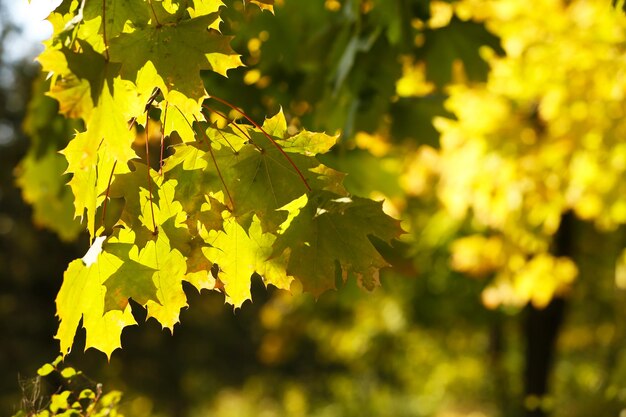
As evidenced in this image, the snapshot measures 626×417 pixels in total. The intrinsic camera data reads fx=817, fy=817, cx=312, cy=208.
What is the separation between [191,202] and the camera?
185cm

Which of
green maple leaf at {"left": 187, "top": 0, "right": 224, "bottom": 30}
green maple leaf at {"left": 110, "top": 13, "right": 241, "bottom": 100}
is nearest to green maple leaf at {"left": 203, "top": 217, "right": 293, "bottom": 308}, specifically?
green maple leaf at {"left": 110, "top": 13, "right": 241, "bottom": 100}

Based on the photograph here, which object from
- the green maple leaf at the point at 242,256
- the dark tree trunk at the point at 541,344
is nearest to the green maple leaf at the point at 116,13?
the green maple leaf at the point at 242,256

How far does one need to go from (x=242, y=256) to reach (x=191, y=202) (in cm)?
18

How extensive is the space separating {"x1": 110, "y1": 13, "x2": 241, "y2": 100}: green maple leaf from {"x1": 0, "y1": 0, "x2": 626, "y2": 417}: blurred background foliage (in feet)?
1.78

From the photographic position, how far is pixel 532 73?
5.68 metres

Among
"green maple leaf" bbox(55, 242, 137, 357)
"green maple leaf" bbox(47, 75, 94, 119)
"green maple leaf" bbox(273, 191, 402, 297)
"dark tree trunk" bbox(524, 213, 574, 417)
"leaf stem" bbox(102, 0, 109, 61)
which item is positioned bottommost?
"dark tree trunk" bbox(524, 213, 574, 417)

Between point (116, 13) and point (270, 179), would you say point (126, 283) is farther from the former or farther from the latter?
point (116, 13)

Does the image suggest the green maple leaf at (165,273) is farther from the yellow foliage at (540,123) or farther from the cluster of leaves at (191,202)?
the yellow foliage at (540,123)

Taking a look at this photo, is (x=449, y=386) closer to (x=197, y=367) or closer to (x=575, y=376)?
(x=575, y=376)

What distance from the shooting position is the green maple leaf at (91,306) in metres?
1.81

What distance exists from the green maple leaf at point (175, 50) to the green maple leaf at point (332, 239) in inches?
13.9

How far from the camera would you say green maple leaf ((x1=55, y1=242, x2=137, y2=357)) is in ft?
5.94

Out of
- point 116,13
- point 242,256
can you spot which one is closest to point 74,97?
point 116,13

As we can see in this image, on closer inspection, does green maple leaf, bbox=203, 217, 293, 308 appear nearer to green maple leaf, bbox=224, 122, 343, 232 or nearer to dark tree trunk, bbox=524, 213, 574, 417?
green maple leaf, bbox=224, 122, 343, 232
